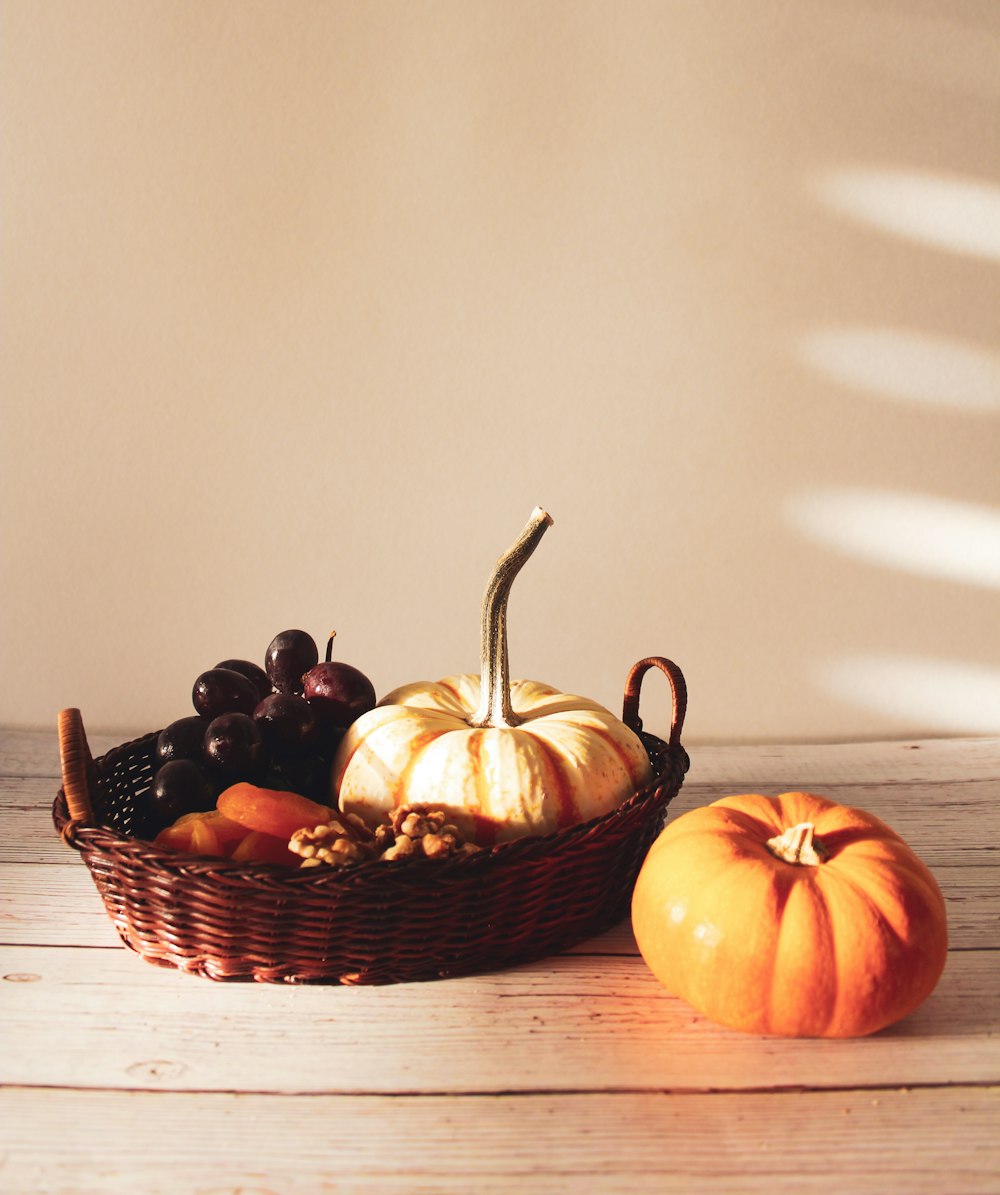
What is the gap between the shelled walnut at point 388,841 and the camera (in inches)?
34.1

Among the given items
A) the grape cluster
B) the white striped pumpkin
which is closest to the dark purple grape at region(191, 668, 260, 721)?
the grape cluster

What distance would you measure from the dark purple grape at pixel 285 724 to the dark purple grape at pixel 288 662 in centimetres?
12

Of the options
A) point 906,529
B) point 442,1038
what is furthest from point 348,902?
point 906,529

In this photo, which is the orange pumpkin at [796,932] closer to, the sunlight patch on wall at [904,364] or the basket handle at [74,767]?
the basket handle at [74,767]

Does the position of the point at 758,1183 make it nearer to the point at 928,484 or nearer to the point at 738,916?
the point at 738,916

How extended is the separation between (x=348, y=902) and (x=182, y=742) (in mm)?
285

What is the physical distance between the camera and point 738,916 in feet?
2.64

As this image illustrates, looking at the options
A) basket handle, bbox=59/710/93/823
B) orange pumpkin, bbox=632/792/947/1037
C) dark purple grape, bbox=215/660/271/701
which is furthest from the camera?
dark purple grape, bbox=215/660/271/701

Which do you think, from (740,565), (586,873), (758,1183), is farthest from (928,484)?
(758,1183)

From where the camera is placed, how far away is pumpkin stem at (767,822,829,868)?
850mm

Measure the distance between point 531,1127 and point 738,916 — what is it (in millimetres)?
214

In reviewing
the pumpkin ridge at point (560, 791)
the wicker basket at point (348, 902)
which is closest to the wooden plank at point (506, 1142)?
the wicker basket at point (348, 902)

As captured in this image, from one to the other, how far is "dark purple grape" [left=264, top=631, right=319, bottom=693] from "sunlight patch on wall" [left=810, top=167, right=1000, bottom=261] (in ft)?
3.46

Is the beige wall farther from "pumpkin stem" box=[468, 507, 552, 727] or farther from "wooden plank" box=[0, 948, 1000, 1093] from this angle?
"wooden plank" box=[0, 948, 1000, 1093]
